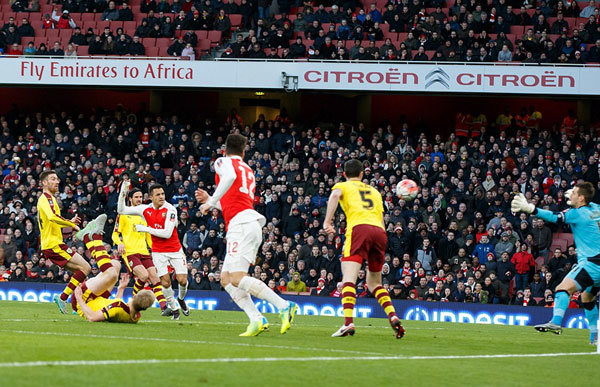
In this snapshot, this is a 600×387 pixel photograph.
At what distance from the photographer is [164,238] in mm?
16078

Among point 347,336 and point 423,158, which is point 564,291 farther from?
point 423,158

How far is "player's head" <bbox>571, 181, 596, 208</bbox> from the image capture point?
1184cm

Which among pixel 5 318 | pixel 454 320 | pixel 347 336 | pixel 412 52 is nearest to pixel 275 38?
pixel 412 52

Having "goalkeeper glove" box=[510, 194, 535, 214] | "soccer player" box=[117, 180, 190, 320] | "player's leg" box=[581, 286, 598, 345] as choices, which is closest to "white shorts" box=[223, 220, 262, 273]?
"goalkeeper glove" box=[510, 194, 535, 214]

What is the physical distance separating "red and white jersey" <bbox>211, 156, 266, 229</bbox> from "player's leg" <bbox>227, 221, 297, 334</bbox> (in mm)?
121

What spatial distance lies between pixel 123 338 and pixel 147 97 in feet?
94.9

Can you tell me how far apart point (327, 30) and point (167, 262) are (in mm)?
17918

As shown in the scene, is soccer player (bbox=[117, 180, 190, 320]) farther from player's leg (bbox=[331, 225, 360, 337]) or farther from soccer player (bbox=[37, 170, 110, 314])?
player's leg (bbox=[331, 225, 360, 337])

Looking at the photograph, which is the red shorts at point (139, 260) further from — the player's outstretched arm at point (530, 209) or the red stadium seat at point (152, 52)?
the red stadium seat at point (152, 52)

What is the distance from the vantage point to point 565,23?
31203 mm

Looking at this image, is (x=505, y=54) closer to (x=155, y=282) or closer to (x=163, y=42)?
(x=163, y=42)

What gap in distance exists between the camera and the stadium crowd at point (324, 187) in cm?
2394

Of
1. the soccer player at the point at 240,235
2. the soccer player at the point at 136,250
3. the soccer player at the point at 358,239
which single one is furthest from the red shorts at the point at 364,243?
the soccer player at the point at 136,250

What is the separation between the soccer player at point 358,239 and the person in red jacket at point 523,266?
12052 mm
